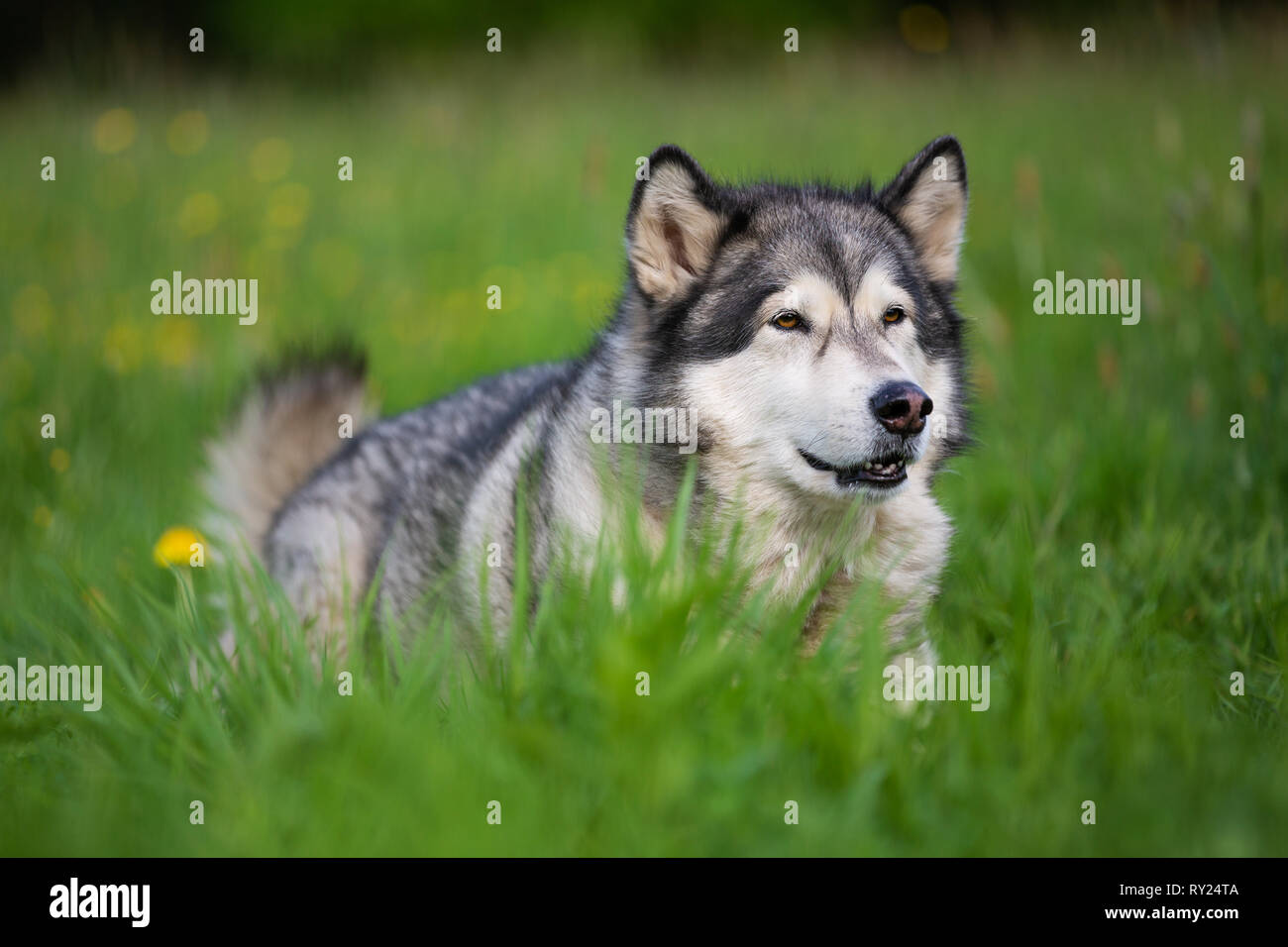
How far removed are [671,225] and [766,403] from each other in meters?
0.69

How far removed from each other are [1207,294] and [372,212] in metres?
5.98

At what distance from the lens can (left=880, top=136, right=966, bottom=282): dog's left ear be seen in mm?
3586

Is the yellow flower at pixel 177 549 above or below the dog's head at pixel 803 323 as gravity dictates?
below

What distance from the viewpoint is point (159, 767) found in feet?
8.05

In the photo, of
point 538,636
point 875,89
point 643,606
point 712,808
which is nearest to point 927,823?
point 712,808

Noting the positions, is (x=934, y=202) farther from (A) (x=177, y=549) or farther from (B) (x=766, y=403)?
(A) (x=177, y=549)

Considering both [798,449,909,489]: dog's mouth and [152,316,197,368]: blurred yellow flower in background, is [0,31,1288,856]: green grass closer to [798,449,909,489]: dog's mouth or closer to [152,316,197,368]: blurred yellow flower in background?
[152,316,197,368]: blurred yellow flower in background

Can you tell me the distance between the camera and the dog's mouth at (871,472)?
3.13 metres

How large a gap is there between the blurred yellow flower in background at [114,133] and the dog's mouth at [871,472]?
8.28m

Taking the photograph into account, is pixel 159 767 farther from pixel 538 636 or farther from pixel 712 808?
pixel 712 808

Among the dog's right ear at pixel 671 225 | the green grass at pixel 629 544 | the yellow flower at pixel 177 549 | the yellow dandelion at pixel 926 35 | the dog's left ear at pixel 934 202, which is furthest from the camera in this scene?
the yellow dandelion at pixel 926 35

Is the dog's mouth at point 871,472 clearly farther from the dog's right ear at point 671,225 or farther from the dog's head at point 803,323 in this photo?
the dog's right ear at point 671,225

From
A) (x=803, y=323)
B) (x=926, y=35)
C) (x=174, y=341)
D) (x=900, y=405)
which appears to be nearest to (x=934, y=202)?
(x=803, y=323)

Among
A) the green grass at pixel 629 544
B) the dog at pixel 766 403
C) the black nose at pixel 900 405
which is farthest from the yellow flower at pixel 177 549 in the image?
the black nose at pixel 900 405
